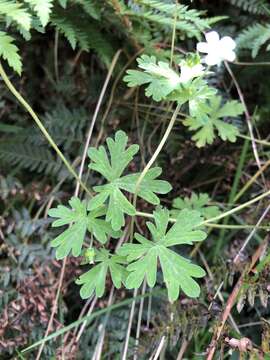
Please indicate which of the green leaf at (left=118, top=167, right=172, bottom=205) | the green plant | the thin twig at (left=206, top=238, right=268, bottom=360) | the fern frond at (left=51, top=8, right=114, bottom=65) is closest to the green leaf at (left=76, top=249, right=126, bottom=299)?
the green plant

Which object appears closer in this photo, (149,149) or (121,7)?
(121,7)

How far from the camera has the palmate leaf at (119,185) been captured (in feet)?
4.10

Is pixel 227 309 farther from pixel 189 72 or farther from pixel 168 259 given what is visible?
pixel 189 72

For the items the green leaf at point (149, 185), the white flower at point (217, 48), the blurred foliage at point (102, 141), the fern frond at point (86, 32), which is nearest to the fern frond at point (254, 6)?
the blurred foliage at point (102, 141)

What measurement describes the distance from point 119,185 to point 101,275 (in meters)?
0.21

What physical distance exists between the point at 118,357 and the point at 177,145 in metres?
0.68

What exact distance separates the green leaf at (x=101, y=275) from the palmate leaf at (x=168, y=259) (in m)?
0.04

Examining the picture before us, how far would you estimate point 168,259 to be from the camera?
1.22 metres

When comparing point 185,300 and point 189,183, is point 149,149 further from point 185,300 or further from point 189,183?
point 185,300

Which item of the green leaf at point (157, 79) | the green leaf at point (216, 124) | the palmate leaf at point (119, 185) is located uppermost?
the green leaf at point (157, 79)

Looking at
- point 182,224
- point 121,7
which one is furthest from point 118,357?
point 121,7

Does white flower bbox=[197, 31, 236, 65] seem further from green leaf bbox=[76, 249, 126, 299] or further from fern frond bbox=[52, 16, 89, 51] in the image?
green leaf bbox=[76, 249, 126, 299]

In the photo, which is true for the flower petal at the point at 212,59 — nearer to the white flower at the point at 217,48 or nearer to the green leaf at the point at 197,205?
the white flower at the point at 217,48

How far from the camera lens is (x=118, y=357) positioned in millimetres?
1539
